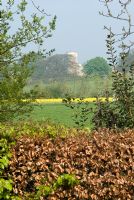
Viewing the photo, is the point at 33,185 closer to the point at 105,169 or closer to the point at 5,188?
the point at 5,188

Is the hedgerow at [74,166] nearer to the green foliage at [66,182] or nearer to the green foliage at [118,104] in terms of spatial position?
the green foliage at [66,182]

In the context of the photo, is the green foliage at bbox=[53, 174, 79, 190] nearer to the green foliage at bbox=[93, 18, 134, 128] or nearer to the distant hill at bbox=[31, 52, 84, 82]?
the green foliage at bbox=[93, 18, 134, 128]

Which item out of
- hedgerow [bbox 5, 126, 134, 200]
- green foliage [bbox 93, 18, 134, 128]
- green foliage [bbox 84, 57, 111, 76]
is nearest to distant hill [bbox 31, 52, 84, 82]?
green foliage [bbox 84, 57, 111, 76]

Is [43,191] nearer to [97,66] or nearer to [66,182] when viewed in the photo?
[66,182]

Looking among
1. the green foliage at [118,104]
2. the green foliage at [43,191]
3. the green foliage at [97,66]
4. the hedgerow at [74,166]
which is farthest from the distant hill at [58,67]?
the green foliage at [43,191]

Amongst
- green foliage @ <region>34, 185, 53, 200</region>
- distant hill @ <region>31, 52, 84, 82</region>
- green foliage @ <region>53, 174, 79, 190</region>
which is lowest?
green foliage @ <region>34, 185, 53, 200</region>

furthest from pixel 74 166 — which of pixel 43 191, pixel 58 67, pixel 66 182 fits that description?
pixel 58 67

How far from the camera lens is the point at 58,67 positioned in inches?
3637

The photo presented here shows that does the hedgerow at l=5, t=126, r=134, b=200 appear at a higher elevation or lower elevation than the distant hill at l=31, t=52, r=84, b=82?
lower

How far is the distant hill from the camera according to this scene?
8662 centimetres

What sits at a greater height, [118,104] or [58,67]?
[58,67]

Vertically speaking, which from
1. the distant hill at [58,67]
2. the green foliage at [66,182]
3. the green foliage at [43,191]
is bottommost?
the green foliage at [43,191]

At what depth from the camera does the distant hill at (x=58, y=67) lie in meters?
86.6

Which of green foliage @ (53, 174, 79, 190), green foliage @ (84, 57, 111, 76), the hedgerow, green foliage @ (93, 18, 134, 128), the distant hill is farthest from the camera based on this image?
green foliage @ (84, 57, 111, 76)
